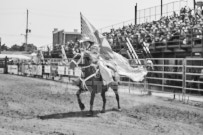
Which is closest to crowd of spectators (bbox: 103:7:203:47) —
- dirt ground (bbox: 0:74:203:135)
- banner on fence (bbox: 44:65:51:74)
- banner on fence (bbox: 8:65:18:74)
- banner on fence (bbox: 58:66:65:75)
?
banner on fence (bbox: 58:66:65:75)

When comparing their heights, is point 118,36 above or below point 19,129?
above

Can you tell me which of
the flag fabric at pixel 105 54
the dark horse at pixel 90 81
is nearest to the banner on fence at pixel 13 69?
the flag fabric at pixel 105 54

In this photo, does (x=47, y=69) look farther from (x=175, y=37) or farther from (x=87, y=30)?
(x=87, y=30)

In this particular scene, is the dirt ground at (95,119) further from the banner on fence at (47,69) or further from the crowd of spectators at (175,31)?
the banner on fence at (47,69)

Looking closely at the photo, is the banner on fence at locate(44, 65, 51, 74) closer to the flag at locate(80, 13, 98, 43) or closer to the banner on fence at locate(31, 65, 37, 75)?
the banner on fence at locate(31, 65, 37, 75)

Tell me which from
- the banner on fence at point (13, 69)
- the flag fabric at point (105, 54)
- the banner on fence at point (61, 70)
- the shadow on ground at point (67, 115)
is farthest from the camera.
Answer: the banner on fence at point (13, 69)

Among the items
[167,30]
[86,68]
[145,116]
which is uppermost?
[167,30]

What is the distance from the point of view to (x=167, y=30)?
888 inches

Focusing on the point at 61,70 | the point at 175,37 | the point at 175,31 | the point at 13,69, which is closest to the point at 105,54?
the point at 175,37

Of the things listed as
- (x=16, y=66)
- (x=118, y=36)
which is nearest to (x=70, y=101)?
(x=118, y=36)

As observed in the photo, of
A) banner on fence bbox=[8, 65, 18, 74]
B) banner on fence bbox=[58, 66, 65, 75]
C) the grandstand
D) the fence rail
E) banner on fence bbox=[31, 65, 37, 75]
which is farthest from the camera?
banner on fence bbox=[8, 65, 18, 74]

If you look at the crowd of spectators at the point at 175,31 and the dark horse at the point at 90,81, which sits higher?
the crowd of spectators at the point at 175,31

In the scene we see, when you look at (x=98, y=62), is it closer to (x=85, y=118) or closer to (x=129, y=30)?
(x=85, y=118)

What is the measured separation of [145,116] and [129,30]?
767 inches
